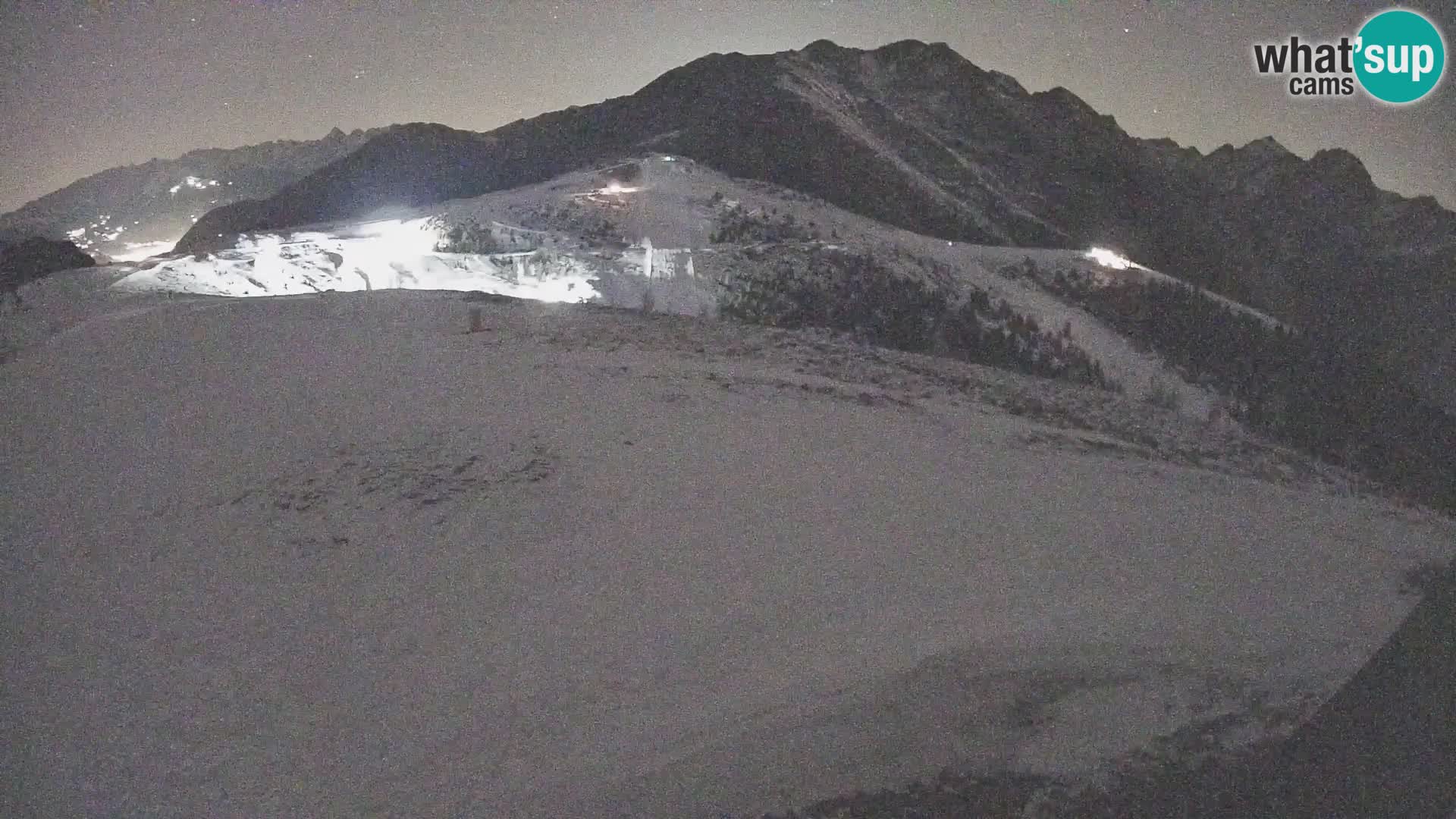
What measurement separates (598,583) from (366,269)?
23.0m

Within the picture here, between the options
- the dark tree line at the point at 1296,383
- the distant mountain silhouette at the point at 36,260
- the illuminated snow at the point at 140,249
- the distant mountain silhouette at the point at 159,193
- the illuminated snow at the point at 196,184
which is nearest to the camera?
the dark tree line at the point at 1296,383

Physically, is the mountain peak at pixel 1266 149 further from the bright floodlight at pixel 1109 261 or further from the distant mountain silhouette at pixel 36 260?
the distant mountain silhouette at pixel 36 260

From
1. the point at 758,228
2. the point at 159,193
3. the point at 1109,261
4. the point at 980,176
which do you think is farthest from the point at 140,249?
the point at 1109,261

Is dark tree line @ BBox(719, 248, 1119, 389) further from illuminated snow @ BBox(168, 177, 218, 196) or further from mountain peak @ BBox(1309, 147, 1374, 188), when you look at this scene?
illuminated snow @ BBox(168, 177, 218, 196)

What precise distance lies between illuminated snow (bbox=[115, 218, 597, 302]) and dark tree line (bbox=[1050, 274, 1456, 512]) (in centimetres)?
1872

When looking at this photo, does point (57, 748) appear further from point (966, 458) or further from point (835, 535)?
point (966, 458)

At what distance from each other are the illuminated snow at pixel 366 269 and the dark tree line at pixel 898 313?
5.42 meters

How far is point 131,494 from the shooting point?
810 centimetres

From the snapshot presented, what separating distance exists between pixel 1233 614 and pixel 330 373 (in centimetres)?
1152

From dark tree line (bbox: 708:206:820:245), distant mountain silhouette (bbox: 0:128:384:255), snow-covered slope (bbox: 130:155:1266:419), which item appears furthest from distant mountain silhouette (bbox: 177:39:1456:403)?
distant mountain silhouette (bbox: 0:128:384:255)

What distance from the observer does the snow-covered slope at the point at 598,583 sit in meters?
5.30

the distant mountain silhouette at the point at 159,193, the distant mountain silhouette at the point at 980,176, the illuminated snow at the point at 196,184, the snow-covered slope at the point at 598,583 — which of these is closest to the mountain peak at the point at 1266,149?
the distant mountain silhouette at the point at 980,176

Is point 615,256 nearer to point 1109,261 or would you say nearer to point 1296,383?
point 1296,383

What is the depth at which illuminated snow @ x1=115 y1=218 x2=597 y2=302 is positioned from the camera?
74.2ft
